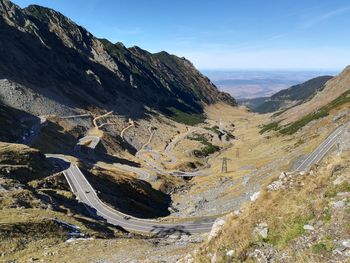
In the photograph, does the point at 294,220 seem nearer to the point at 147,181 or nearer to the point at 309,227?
the point at 309,227

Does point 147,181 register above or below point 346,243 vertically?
below

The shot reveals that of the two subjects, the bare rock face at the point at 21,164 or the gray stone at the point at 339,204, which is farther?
the bare rock face at the point at 21,164

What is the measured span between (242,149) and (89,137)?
68.7 m

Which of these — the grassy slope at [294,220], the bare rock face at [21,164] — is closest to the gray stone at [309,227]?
the grassy slope at [294,220]

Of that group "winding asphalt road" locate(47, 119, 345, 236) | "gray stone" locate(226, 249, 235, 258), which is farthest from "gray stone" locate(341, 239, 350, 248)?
"winding asphalt road" locate(47, 119, 345, 236)

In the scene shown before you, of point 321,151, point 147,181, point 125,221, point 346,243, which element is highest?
point 346,243

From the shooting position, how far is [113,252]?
31.9m

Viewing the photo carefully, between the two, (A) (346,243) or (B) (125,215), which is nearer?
(A) (346,243)

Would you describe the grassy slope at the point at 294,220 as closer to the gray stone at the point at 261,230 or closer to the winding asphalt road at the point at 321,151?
the gray stone at the point at 261,230

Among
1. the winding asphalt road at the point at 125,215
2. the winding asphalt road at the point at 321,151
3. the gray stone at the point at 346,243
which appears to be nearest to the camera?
the gray stone at the point at 346,243

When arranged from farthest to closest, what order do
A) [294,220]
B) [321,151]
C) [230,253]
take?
[321,151] < [294,220] < [230,253]

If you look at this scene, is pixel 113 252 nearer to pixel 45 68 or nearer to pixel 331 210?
pixel 331 210

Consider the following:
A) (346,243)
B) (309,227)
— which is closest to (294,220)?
(309,227)

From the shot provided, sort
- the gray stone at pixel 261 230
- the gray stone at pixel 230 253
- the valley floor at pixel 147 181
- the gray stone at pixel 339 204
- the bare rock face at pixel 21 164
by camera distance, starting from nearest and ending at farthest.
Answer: the gray stone at pixel 230 253 → the gray stone at pixel 339 204 → the gray stone at pixel 261 230 → the valley floor at pixel 147 181 → the bare rock face at pixel 21 164
